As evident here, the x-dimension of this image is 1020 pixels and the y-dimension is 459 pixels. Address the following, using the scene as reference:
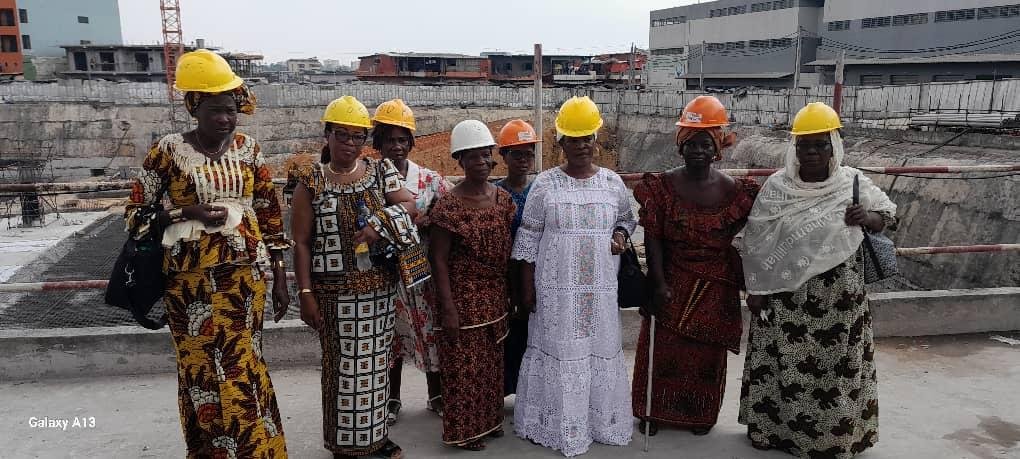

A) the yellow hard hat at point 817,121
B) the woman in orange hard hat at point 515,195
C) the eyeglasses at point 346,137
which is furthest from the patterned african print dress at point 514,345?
the yellow hard hat at point 817,121

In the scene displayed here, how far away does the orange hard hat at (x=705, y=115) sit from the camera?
3.18m

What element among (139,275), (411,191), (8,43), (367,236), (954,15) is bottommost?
(139,275)

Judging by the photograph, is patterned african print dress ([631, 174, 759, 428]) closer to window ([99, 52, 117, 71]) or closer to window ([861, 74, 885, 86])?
window ([861, 74, 885, 86])

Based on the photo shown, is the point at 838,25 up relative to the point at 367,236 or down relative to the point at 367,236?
up

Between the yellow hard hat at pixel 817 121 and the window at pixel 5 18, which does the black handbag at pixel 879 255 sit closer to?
the yellow hard hat at pixel 817 121

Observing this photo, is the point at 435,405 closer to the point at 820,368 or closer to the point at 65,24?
the point at 820,368

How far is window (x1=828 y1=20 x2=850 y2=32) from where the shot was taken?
38.4 metres

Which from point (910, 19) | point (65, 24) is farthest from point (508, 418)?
point (65, 24)

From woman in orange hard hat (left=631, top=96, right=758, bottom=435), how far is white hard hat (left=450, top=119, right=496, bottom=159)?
0.81 metres

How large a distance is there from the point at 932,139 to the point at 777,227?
14.6m

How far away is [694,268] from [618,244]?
0.41 meters

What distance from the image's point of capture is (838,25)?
129 ft

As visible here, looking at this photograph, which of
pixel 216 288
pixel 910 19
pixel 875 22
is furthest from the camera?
pixel 875 22

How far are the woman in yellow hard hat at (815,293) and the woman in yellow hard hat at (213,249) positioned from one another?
2.28 m
